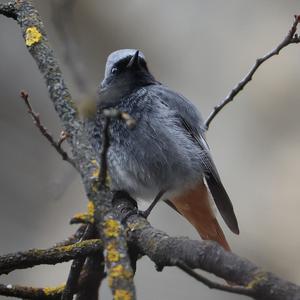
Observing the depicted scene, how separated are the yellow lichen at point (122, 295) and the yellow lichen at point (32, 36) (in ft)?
4.49

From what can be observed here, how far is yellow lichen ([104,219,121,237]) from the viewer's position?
2088 millimetres

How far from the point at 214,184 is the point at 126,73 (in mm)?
977

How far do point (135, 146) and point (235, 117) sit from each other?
7.40 feet

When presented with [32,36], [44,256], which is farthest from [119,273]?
[32,36]

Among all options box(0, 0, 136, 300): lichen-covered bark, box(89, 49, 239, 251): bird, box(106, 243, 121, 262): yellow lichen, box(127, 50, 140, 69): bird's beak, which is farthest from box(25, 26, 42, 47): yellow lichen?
box(127, 50, 140, 69): bird's beak

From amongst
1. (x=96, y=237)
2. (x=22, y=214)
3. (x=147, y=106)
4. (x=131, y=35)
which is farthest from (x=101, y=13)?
(x=96, y=237)

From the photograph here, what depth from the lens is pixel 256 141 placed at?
623 cm

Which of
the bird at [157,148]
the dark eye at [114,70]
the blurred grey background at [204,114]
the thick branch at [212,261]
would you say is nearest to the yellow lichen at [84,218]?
the thick branch at [212,261]

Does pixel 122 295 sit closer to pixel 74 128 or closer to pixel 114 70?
pixel 74 128

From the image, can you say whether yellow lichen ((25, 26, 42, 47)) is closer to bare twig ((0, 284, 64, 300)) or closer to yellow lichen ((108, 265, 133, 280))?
bare twig ((0, 284, 64, 300))

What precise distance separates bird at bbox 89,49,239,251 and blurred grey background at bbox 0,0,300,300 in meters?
0.93

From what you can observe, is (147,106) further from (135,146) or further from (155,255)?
(155,255)

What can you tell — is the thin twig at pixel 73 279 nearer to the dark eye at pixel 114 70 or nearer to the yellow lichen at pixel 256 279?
the yellow lichen at pixel 256 279

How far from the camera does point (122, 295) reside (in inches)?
74.9
